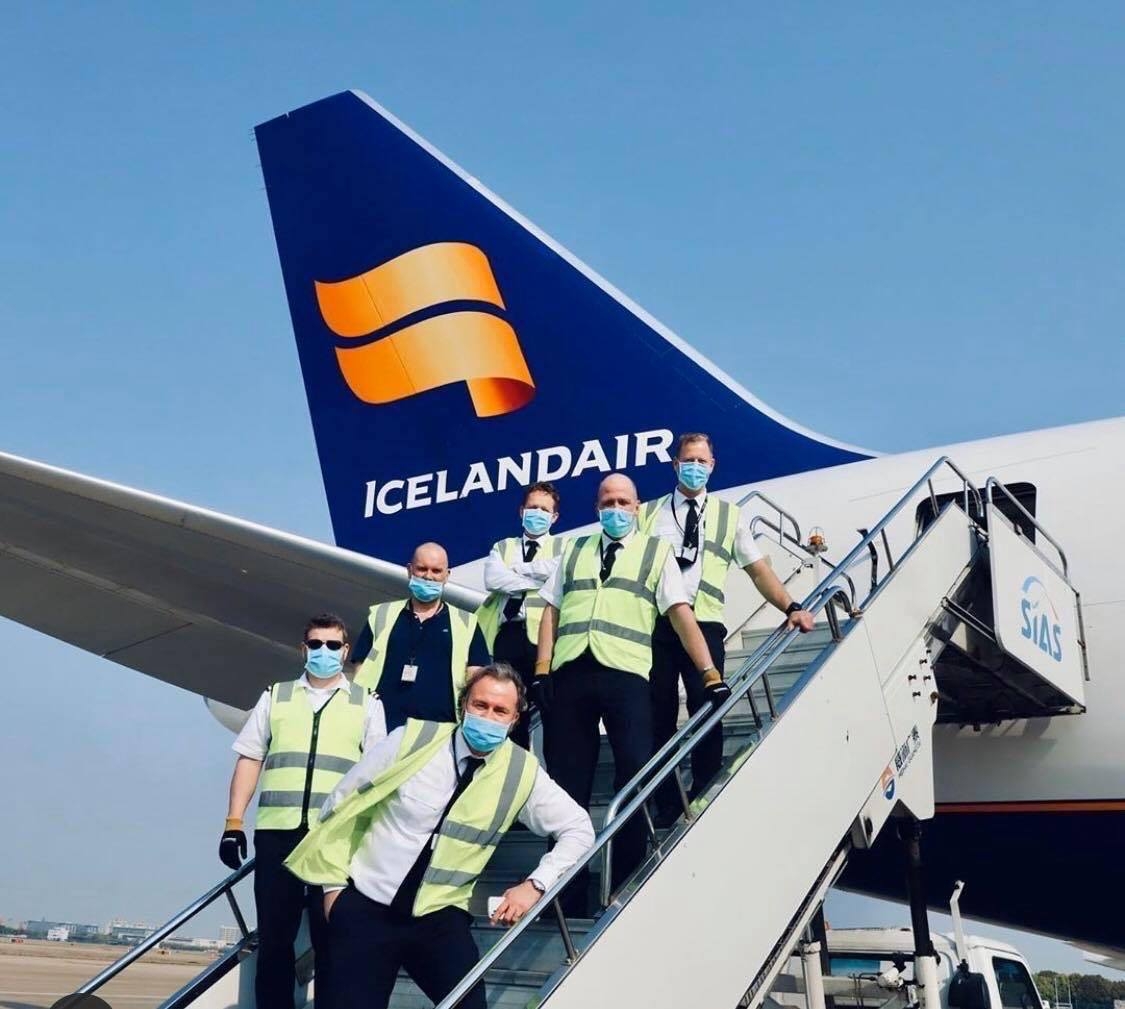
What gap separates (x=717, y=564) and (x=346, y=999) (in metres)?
2.50

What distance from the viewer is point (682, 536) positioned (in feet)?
16.8

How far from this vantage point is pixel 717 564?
16.6 feet

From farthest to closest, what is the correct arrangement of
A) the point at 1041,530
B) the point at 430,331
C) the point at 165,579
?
the point at 430,331, the point at 165,579, the point at 1041,530

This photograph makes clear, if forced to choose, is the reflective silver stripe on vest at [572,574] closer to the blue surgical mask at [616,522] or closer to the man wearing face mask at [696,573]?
the blue surgical mask at [616,522]

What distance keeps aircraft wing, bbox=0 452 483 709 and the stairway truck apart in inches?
119

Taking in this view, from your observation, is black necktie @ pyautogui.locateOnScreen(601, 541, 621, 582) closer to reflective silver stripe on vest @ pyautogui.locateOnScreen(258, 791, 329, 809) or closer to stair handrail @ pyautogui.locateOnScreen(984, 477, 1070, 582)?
reflective silver stripe on vest @ pyautogui.locateOnScreen(258, 791, 329, 809)

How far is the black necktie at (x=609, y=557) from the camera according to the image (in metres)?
4.58

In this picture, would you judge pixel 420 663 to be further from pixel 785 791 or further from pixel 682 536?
pixel 785 791

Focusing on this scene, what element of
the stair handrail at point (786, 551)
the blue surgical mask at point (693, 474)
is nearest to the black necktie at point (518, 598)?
the blue surgical mask at point (693, 474)

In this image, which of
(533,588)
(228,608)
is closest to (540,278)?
(228,608)

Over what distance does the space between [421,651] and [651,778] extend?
1.10 metres

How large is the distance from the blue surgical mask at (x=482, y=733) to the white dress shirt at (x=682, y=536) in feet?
5.95

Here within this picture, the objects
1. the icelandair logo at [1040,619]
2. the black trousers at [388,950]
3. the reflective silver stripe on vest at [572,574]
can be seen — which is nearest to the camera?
the black trousers at [388,950]

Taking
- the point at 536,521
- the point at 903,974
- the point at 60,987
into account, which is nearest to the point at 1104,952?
the point at 903,974
